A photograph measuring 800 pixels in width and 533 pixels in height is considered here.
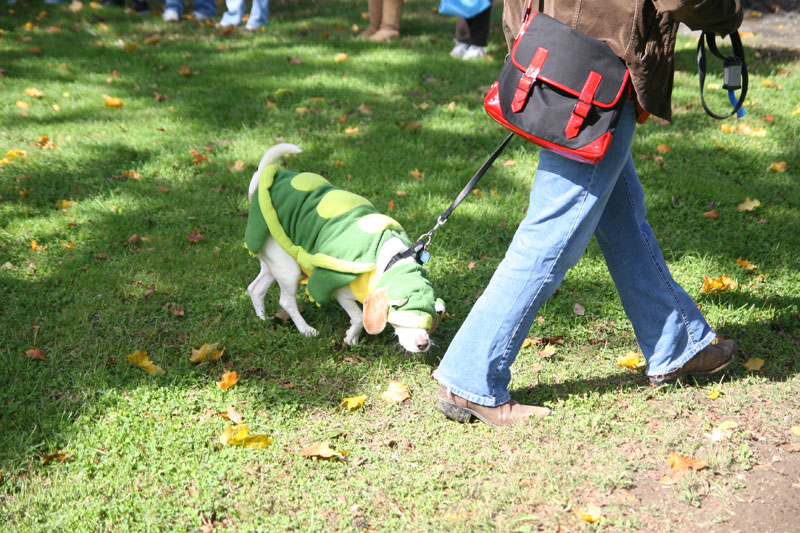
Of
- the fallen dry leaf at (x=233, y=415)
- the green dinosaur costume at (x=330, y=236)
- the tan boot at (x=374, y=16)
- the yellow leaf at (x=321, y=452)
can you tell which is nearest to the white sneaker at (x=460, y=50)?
the tan boot at (x=374, y=16)

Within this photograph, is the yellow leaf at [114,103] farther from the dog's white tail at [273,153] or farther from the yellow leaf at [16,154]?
the dog's white tail at [273,153]

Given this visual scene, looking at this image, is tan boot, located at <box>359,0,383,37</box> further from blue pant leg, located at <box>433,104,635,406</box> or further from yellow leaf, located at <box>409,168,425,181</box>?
blue pant leg, located at <box>433,104,635,406</box>

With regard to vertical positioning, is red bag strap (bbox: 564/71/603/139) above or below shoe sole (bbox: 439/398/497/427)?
above

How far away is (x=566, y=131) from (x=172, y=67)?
6.07 meters

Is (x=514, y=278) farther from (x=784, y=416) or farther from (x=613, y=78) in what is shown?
(x=784, y=416)

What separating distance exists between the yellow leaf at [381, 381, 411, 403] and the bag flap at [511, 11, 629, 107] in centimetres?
152

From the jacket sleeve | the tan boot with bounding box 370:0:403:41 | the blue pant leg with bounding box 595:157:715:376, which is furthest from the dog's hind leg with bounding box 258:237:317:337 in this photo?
the tan boot with bounding box 370:0:403:41

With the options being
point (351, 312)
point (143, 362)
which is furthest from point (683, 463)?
point (143, 362)

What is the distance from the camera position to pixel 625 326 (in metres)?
3.45

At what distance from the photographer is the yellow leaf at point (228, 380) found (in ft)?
9.79

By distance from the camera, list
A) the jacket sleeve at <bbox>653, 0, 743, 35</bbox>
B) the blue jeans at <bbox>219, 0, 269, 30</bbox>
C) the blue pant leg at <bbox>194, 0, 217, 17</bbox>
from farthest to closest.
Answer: the blue pant leg at <bbox>194, 0, 217, 17</bbox> < the blue jeans at <bbox>219, 0, 269, 30</bbox> < the jacket sleeve at <bbox>653, 0, 743, 35</bbox>

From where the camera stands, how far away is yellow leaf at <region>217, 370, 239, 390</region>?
9.79 ft

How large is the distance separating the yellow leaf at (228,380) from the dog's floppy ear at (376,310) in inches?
26.6

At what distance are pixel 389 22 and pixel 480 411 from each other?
20.5 feet
